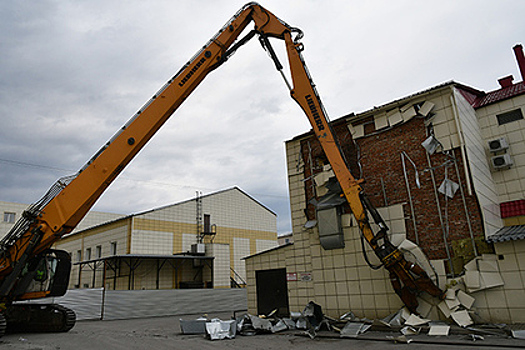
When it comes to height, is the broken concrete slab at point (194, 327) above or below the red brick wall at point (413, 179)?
below

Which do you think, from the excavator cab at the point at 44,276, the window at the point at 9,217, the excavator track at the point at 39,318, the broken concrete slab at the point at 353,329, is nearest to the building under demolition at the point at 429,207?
the broken concrete slab at the point at 353,329

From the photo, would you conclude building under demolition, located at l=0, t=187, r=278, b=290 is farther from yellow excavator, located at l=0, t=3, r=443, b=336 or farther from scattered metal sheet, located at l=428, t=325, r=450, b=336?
scattered metal sheet, located at l=428, t=325, r=450, b=336

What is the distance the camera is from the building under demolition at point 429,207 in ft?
35.1

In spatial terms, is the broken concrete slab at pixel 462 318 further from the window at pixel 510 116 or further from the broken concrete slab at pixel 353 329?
the window at pixel 510 116

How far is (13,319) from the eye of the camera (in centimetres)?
1240

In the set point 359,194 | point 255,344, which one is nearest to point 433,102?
point 359,194

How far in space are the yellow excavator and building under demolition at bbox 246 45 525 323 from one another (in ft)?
4.05

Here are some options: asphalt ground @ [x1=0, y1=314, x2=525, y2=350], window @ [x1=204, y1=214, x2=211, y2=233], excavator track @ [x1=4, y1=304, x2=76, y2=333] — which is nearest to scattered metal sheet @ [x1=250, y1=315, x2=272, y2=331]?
asphalt ground @ [x1=0, y1=314, x2=525, y2=350]

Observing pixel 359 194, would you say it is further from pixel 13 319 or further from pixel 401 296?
pixel 13 319

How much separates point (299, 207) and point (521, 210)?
284 inches

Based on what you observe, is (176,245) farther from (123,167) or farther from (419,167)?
(419,167)

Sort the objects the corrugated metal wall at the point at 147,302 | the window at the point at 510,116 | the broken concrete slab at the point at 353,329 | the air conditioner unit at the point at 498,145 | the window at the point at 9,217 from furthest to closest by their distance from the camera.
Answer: the window at the point at 9,217 → the corrugated metal wall at the point at 147,302 → the window at the point at 510,116 → the air conditioner unit at the point at 498,145 → the broken concrete slab at the point at 353,329

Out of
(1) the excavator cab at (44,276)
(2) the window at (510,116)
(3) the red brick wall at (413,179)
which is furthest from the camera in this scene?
(2) the window at (510,116)

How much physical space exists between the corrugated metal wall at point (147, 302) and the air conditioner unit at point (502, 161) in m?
18.8
